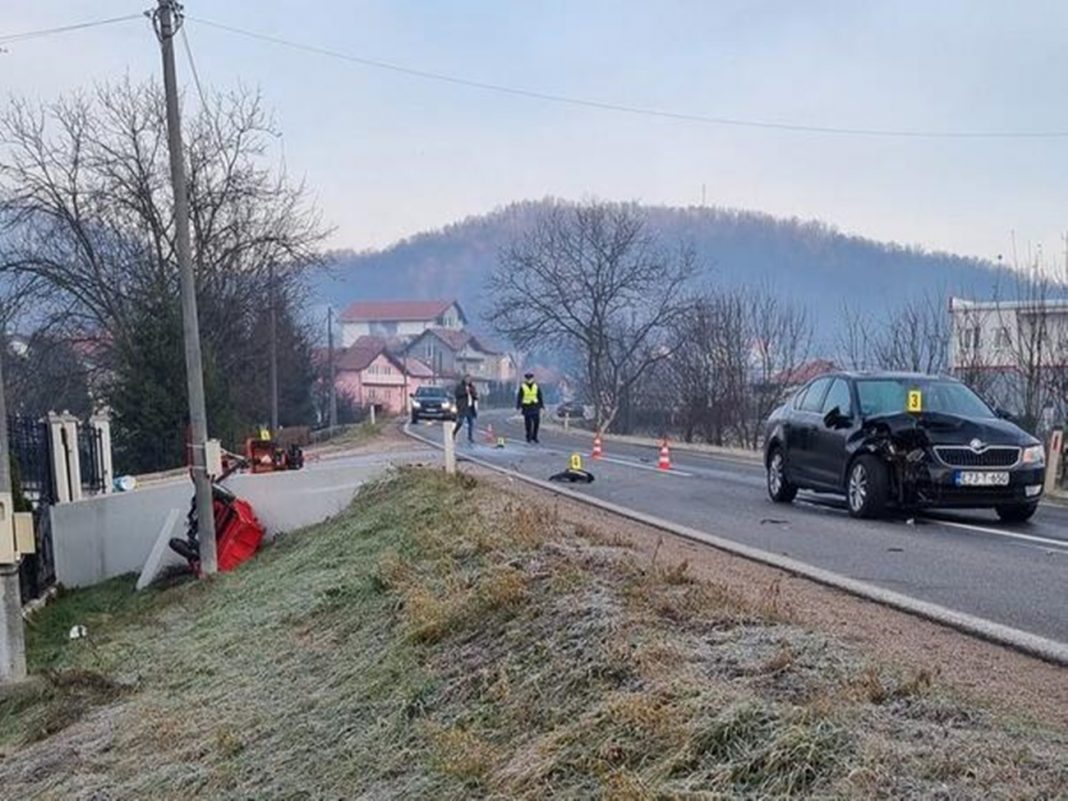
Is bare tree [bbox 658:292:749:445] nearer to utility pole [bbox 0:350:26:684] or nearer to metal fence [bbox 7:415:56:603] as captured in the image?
metal fence [bbox 7:415:56:603]

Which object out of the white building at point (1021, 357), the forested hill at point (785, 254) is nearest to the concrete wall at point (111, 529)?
the white building at point (1021, 357)

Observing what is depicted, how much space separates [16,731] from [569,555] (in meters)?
4.55

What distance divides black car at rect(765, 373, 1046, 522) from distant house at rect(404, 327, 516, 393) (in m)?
119

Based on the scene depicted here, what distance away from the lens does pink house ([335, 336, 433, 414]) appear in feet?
377

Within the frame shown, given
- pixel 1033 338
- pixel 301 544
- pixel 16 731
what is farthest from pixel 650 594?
pixel 1033 338

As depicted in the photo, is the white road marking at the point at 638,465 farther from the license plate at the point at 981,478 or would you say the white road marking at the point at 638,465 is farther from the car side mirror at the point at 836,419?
the license plate at the point at 981,478

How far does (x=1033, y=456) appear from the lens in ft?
39.5

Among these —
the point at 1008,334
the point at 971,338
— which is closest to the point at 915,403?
the point at 1008,334

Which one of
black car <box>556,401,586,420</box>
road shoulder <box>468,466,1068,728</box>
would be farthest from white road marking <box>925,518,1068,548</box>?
black car <box>556,401,586,420</box>

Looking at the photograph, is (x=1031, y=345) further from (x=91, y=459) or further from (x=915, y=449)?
(x=91, y=459)

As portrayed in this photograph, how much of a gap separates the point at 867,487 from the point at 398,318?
508 feet

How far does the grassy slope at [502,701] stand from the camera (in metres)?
3.94

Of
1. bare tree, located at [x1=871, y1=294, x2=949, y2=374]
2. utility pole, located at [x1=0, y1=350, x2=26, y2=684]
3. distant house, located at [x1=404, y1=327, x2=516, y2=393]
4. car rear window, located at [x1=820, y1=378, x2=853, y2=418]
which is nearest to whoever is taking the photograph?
utility pole, located at [x1=0, y1=350, x2=26, y2=684]

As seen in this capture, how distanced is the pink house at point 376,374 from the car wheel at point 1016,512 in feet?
328
